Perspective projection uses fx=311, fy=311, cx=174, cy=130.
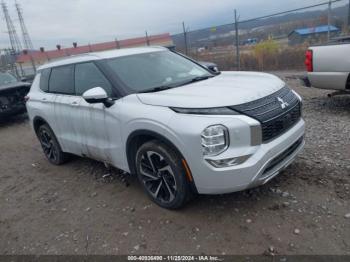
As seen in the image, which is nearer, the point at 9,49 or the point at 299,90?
the point at 299,90

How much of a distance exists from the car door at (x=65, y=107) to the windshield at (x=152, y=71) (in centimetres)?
86

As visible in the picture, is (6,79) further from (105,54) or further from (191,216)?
(191,216)

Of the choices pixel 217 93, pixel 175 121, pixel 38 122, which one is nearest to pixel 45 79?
pixel 38 122

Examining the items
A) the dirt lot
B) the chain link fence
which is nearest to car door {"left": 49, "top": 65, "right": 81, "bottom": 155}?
the dirt lot

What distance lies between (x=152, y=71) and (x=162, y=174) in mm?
1406

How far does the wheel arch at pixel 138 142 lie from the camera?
309cm

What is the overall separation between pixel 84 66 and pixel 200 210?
2464 millimetres

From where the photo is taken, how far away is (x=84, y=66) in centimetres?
425

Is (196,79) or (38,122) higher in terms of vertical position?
(196,79)

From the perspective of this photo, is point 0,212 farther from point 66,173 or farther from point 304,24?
point 304,24

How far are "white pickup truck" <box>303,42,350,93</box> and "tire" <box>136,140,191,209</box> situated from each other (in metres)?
3.99

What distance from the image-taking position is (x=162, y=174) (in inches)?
133

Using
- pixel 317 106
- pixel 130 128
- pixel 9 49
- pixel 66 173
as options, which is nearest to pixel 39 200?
pixel 66 173

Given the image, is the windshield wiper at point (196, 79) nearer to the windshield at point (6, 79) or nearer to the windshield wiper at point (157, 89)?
the windshield wiper at point (157, 89)
